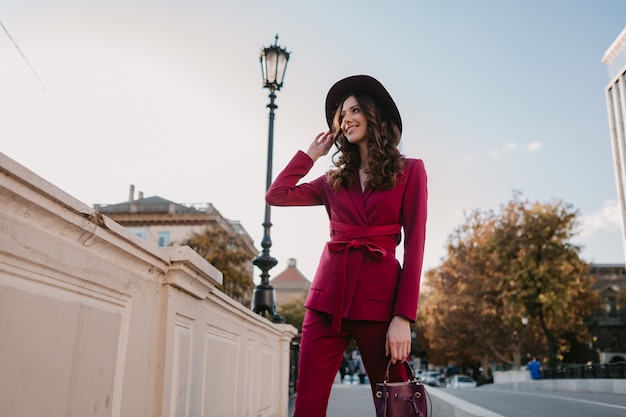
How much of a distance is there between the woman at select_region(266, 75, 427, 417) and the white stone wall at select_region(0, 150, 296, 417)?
662 mm

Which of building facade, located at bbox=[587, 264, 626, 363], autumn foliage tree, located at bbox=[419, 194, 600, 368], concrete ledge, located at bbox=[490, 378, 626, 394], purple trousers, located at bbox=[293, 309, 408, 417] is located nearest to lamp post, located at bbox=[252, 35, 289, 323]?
purple trousers, located at bbox=[293, 309, 408, 417]

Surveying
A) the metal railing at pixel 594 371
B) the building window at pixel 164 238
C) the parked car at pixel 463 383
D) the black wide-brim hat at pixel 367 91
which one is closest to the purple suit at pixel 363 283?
the black wide-brim hat at pixel 367 91

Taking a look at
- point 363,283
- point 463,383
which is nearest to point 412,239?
point 363,283

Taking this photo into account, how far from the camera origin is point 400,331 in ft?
7.70

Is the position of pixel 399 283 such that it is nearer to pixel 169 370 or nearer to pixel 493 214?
pixel 169 370

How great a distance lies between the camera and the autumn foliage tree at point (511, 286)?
31.1 m

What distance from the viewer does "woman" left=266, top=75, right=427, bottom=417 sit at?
2424 mm

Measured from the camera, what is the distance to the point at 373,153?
271 centimetres

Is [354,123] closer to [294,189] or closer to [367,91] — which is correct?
[367,91]

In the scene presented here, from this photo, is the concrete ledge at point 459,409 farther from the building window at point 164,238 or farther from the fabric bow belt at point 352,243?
the building window at point 164,238

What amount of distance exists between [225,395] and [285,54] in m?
7.60

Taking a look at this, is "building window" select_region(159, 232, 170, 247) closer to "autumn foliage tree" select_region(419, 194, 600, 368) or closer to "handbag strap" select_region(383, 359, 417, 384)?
"autumn foliage tree" select_region(419, 194, 600, 368)

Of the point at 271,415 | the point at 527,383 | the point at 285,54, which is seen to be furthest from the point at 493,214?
the point at 271,415

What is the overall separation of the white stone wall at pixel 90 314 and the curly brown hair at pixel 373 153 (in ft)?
2.69
